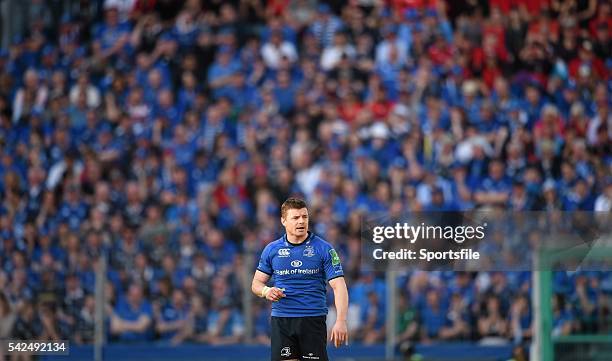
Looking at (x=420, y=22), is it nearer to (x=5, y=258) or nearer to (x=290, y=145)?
(x=290, y=145)

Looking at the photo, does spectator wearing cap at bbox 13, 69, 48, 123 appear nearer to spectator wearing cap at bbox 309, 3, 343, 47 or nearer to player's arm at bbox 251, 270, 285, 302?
spectator wearing cap at bbox 309, 3, 343, 47

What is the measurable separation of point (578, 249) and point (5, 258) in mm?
6680

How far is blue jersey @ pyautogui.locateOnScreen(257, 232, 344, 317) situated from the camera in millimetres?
7742

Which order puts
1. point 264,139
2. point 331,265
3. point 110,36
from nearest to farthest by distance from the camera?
point 331,265 → point 264,139 → point 110,36

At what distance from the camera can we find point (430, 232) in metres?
11.0

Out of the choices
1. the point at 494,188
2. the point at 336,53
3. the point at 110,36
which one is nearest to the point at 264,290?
the point at 494,188

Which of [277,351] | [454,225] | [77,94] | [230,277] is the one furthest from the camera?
[77,94]

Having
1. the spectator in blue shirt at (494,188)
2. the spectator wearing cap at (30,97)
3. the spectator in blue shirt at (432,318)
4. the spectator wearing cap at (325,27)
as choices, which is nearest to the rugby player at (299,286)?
the spectator in blue shirt at (432,318)

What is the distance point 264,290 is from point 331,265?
49cm

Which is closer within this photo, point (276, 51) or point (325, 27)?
point (276, 51)

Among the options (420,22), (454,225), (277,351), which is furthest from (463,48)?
(277,351)

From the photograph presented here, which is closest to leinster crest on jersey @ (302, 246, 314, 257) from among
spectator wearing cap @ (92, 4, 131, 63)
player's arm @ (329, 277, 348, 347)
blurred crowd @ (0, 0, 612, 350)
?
player's arm @ (329, 277, 348, 347)

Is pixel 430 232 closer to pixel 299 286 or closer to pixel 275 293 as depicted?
pixel 299 286

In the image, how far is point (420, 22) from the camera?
17781 millimetres
